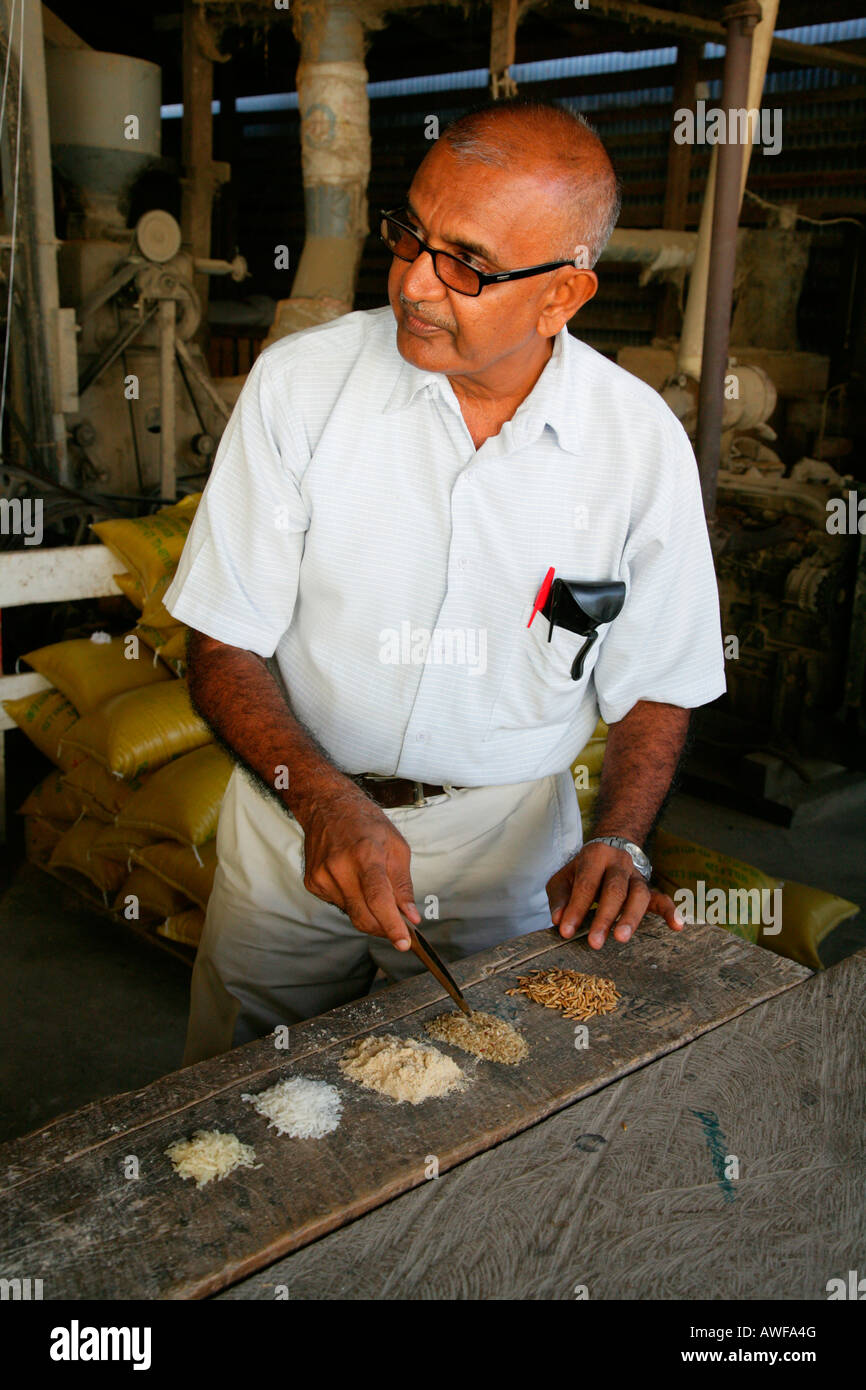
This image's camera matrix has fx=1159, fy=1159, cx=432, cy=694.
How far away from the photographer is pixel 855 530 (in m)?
4.70

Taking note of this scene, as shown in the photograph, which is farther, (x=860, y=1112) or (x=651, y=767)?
(x=651, y=767)

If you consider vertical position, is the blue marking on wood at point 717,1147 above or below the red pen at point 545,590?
below

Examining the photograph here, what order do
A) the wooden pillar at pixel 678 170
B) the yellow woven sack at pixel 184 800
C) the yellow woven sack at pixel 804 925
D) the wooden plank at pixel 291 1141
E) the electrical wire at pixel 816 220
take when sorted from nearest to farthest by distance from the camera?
1. the wooden plank at pixel 291 1141
2. the yellow woven sack at pixel 184 800
3. the yellow woven sack at pixel 804 925
4. the electrical wire at pixel 816 220
5. the wooden pillar at pixel 678 170

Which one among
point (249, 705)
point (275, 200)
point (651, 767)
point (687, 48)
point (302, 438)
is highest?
point (687, 48)

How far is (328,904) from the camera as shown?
6.50 ft

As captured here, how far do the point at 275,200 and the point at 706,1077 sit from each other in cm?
1098

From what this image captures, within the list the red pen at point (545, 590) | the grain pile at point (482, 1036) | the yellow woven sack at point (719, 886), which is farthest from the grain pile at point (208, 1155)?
the yellow woven sack at point (719, 886)

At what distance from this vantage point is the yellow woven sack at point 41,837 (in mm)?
3955

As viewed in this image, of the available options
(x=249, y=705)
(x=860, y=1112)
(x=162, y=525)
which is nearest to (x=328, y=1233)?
(x=860, y=1112)

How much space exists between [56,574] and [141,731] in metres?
0.70

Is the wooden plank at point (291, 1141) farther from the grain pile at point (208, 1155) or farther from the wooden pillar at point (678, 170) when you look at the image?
the wooden pillar at point (678, 170)

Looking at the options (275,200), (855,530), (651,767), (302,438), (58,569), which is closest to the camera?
(302,438)

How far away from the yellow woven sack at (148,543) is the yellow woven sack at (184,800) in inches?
24.3
